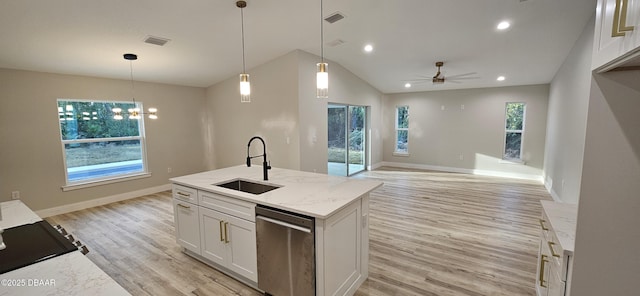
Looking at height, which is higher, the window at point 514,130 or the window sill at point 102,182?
the window at point 514,130

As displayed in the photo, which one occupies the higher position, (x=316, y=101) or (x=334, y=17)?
(x=334, y=17)

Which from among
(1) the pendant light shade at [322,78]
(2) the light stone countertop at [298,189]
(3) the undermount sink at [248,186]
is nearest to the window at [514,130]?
(2) the light stone countertop at [298,189]

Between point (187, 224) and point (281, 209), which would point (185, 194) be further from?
point (281, 209)

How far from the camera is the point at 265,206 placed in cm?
205

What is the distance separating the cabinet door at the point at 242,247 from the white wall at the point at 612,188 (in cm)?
195

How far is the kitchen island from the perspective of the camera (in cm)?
189

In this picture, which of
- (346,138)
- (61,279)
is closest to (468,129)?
(346,138)

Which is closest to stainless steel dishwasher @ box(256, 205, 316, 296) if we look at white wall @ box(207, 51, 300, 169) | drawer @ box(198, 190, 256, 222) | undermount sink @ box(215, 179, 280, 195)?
drawer @ box(198, 190, 256, 222)

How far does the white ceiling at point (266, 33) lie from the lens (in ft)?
9.58

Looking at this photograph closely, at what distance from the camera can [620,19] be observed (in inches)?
30.7

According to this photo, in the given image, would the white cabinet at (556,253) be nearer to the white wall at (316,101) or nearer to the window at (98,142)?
the white wall at (316,101)

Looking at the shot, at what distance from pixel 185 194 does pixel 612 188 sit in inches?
118

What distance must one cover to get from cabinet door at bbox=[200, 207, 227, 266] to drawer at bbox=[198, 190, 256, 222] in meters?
0.06

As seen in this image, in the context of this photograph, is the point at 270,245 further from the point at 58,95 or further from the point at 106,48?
the point at 58,95
